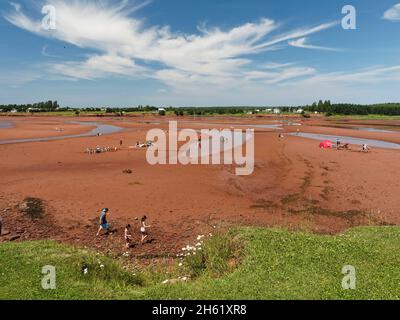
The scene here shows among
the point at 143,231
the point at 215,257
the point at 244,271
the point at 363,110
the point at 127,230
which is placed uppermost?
the point at 363,110

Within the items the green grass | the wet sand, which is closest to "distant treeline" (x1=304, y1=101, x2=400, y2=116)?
the wet sand

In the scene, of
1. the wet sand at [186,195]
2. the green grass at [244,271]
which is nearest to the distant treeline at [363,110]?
the wet sand at [186,195]

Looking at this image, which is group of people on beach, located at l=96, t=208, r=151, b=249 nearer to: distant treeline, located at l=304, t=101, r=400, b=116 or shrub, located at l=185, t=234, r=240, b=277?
shrub, located at l=185, t=234, r=240, b=277

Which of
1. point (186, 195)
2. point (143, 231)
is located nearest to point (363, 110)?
point (186, 195)

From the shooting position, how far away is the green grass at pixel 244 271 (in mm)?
9547

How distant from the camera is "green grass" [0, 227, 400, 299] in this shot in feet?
31.3

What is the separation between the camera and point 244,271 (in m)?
11.1

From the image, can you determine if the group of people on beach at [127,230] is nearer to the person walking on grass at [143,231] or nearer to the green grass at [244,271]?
the person walking on grass at [143,231]

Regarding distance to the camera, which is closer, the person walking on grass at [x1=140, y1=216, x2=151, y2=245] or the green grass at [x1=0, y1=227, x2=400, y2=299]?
the green grass at [x1=0, y1=227, x2=400, y2=299]

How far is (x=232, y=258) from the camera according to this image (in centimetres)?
1284

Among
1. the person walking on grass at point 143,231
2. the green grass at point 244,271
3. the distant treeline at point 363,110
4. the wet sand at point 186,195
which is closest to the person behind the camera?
the green grass at point 244,271

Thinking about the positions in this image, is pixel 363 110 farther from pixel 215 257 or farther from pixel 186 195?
pixel 215 257

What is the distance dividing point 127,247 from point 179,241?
9.22 ft

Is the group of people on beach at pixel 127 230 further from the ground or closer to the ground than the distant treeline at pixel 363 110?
closer to the ground
